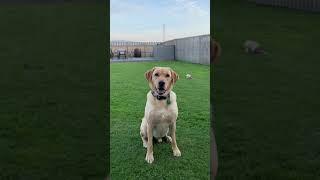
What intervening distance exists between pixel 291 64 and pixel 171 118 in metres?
5.60

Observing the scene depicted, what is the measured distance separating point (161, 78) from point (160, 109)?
0.99 feet

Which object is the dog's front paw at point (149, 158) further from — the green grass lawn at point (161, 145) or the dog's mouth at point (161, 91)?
the dog's mouth at point (161, 91)

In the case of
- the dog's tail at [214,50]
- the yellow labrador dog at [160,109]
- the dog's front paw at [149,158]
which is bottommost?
the dog's front paw at [149,158]

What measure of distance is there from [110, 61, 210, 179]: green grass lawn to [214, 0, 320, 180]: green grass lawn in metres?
0.18

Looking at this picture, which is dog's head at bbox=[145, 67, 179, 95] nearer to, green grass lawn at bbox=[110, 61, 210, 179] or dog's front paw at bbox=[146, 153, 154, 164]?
green grass lawn at bbox=[110, 61, 210, 179]

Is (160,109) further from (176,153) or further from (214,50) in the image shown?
(214,50)

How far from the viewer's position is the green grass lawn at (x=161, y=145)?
279 cm
